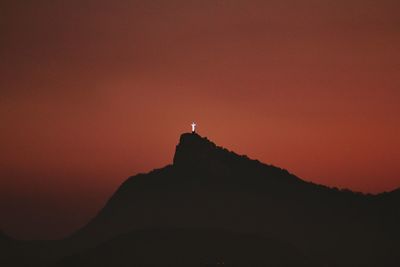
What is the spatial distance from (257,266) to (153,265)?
24.3 meters

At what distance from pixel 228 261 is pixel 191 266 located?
28.7 feet

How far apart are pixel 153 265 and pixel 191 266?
348 inches

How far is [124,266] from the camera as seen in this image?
200 meters

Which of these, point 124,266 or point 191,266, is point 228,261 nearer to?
point 191,266

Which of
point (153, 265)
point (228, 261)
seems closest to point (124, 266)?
point (153, 265)

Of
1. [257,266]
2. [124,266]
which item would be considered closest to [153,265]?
[124,266]

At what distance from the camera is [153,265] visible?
7815 inches

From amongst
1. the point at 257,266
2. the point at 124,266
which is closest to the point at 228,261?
the point at 257,266

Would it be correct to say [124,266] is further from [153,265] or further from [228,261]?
[228,261]

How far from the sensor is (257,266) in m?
200

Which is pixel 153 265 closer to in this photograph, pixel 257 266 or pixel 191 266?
pixel 191 266

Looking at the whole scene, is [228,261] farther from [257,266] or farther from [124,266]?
[124,266]

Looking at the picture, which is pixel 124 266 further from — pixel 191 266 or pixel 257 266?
pixel 257 266

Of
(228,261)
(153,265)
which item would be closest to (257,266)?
(228,261)
